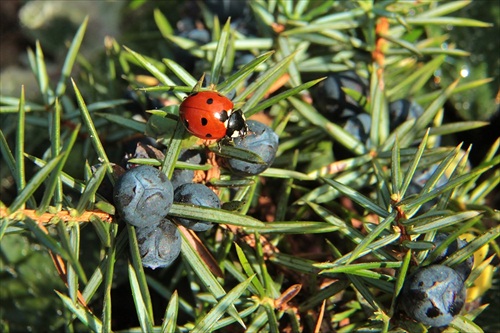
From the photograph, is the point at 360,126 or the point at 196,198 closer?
the point at 196,198

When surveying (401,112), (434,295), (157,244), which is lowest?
(434,295)

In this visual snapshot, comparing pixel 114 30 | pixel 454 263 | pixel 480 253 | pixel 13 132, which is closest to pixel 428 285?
pixel 454 263

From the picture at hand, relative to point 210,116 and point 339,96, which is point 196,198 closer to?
point 210,116

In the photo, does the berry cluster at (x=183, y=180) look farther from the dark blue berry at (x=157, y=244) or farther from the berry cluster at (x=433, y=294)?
the berry cluster at (x=433, y=294)

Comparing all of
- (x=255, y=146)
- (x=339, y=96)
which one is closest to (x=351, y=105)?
(x=339, y=96)

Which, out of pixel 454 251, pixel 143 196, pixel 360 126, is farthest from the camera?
pixel 360 126

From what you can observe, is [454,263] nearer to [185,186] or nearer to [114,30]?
[185,186]

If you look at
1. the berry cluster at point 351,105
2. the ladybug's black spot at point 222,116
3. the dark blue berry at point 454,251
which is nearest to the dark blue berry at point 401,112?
the berry cluster at point 351,105
